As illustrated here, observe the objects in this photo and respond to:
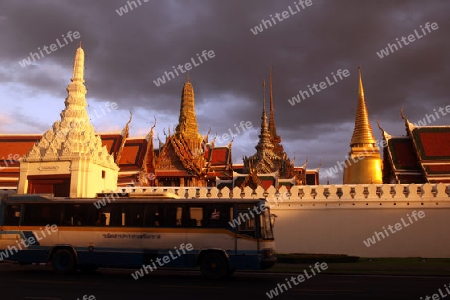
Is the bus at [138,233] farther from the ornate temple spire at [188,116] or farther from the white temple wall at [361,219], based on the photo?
the ornate temple spire at [188,116]

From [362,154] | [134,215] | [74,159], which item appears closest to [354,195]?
[134,215]

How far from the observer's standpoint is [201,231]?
16.4m

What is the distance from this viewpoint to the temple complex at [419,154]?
3450cm

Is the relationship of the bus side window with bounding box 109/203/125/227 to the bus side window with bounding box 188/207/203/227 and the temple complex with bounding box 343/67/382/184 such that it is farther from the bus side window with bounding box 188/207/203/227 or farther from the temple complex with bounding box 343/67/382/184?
the temple complex with bounding box 343/67/382/184

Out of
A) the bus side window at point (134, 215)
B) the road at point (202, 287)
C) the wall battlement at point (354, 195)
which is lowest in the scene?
the road at point (202, 287)

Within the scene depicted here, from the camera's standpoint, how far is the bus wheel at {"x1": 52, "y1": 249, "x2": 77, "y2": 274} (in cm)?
1723

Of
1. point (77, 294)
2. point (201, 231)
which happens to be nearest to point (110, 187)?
point (201, 231)

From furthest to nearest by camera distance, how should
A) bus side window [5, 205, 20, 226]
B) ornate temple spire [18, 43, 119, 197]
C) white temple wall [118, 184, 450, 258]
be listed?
1. ornate temple spire [18, 43, 119, 197]
2. white temple wall [118, 184, 450, 258]
3. bus side window [5, 205, 20, 226]

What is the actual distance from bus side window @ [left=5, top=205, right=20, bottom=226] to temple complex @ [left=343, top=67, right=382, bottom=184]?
3677 cm

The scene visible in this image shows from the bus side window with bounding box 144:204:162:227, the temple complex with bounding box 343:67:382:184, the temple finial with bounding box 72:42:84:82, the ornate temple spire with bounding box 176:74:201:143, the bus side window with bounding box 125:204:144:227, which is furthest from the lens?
the ornate temple spire with bounding box 176:74:201:143

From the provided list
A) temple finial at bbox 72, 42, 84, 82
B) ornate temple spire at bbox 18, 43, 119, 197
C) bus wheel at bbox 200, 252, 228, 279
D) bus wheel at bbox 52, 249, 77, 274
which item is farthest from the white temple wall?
temple finial at bbox 72, 42, 84, 82

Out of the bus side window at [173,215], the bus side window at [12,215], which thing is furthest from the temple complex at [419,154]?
the bus side window at [12,215]

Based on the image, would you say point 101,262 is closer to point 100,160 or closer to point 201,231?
point 201,231

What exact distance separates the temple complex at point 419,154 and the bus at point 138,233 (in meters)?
22.2
